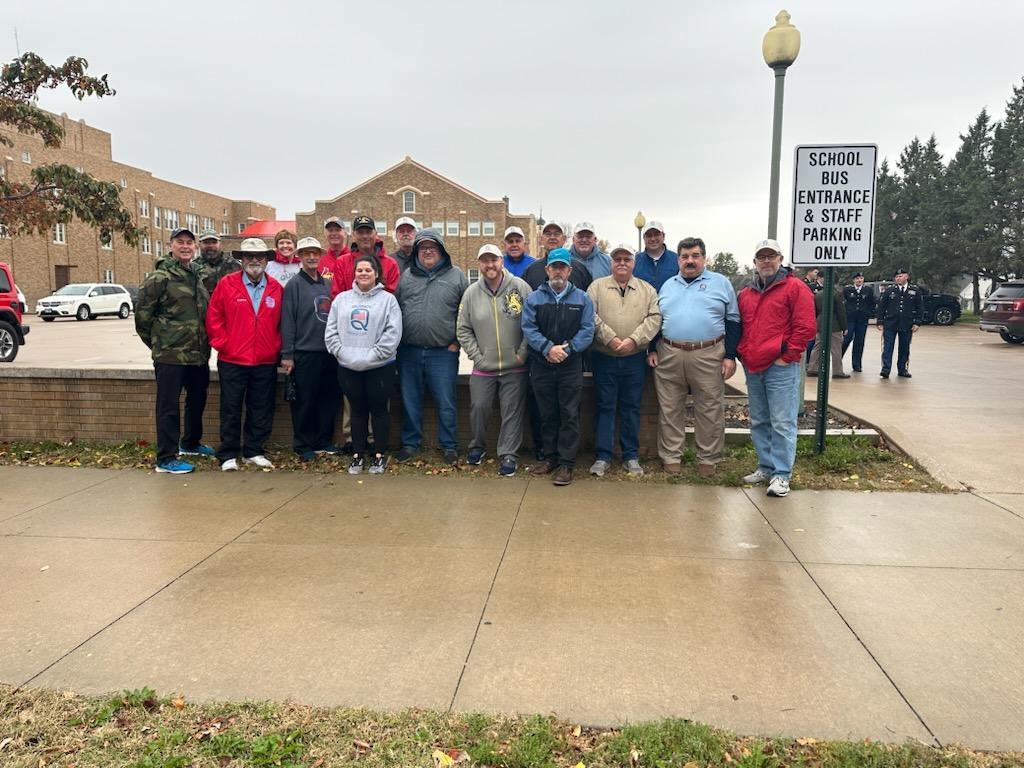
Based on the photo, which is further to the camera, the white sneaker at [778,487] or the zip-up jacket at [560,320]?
the zip-up jacket at [560,320]

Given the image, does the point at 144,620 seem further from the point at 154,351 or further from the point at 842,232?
the point at 842,232

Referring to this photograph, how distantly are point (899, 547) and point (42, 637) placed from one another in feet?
16.0

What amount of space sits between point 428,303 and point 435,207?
192ft

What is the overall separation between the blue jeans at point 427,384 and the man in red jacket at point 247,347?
1.22 meters

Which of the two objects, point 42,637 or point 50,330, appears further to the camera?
point 50,330

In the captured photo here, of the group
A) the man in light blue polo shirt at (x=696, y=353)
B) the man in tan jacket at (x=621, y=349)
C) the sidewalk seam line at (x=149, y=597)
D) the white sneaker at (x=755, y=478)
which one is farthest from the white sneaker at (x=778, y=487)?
the sidewalk seam line at (x=149, y=597)

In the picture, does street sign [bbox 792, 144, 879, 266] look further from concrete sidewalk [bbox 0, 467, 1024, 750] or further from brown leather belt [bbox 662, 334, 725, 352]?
concrete sidewalk [bbox 0, 467, 1024, 750]

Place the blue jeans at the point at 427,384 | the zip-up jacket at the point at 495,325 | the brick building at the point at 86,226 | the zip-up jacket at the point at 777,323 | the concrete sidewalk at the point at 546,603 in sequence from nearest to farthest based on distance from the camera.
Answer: the concrete sidewalk at the point at 546,603 → the zip-up jacket at the point at 777,323 → the zip-up jacket at the point at 495,325 → the blue jeans at the point at 427,384 → the brick building at the point at 86,226

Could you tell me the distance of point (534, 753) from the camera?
2555 mm

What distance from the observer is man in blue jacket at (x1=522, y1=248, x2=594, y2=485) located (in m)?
6.10

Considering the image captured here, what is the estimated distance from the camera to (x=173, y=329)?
654 centimetres

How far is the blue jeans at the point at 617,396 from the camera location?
6.55m

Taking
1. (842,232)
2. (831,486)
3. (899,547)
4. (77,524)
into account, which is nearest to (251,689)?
(77,524)

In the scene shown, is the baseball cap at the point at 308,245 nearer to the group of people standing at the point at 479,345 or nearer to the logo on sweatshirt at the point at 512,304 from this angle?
the group of people standing at the point at 479,345
